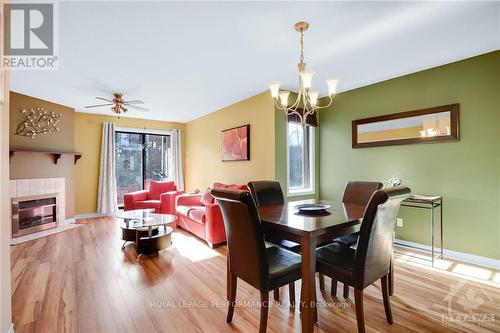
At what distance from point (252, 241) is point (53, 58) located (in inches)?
123

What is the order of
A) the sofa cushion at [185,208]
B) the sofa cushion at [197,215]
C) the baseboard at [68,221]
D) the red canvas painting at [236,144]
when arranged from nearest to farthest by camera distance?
the sofa cushion at [197,215] → the sofa cushion at [185,208] → the red canvas painting at [236,144] → the baseboard at [68,221]

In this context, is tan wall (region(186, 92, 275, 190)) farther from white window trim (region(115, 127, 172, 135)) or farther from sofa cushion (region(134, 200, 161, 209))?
sofa cushion (region(134, 200, 161, 209))

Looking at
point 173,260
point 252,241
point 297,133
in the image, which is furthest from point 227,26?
point 173,260

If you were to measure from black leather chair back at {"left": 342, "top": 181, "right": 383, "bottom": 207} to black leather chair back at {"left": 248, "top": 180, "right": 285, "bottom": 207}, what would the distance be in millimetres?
770

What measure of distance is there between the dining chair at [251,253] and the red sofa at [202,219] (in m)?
1.70

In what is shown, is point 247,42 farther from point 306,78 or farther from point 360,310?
point 360,310

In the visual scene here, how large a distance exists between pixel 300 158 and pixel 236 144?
4.02 ft

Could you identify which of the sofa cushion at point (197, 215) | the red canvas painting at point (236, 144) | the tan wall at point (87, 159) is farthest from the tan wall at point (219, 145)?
the tan wall at point (87, 159)

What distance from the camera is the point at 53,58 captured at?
9.00 feet

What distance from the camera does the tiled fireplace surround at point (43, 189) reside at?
12.8 feet

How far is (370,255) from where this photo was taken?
1575mm

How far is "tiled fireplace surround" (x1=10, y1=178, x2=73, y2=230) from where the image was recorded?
3.90 metres

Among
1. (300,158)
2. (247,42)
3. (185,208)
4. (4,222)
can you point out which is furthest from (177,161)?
(4,222)

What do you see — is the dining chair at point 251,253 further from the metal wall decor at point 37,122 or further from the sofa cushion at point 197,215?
the metal wall decor at point 37,122
